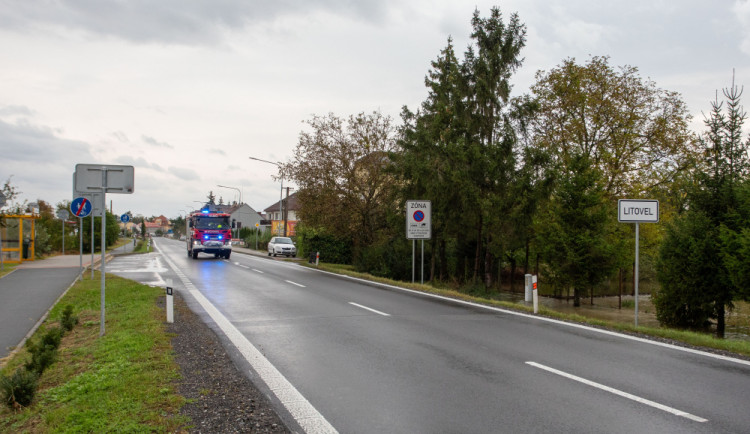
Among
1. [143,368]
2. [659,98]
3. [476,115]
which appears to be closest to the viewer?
[143,368]

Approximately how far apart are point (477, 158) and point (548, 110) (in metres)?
8.14

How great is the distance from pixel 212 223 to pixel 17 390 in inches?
1154

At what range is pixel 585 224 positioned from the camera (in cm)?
1961

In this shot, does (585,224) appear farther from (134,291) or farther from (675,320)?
(134,291)

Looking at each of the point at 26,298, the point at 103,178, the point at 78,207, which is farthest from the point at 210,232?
the point at 103,178

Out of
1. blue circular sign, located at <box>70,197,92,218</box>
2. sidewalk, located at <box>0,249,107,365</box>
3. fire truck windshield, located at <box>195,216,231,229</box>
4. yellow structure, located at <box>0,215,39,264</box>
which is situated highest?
blue circular sign, located at <box>70,197,92,218</box>

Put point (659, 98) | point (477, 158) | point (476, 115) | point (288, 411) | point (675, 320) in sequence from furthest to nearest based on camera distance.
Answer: point (659, 98) < point (476, 115) < point (477, 158) < point (675, 320) < point (288, 411)

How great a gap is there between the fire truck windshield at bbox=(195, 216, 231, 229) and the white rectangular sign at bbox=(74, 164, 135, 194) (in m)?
26.0

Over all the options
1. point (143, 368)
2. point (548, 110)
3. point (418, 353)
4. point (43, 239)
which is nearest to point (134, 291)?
point (143, 368)

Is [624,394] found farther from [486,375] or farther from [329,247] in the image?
[329,247]

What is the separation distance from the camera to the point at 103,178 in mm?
8438

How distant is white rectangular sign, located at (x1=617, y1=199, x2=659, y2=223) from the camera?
11.2 meters

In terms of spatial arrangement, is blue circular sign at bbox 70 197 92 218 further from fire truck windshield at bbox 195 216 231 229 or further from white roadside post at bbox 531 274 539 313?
fire truck windshield at bbox 195 216 231 229

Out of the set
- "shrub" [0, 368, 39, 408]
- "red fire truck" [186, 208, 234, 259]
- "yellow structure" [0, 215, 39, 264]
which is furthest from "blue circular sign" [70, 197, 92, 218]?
"red fire truck" [186, 208, 234, 259]
